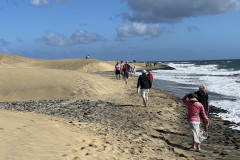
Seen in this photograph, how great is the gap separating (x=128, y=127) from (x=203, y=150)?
8.29 ft

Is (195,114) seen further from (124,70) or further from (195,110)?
(124,70)

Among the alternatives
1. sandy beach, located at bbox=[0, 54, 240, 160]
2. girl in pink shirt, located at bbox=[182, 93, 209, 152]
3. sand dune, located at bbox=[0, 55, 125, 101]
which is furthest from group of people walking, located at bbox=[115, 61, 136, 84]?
girl in pink shirt, located at bbox=[182, 93, 209, 152]

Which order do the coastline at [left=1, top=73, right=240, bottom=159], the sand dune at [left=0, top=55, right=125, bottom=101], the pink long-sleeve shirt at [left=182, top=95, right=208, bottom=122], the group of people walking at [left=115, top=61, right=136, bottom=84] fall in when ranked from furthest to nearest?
the group of people walking at [left=115, top=61, right=136, bottom=84] < the sand dune at [left=0, top=55, right=125, bottom=101] < the coastline at [left=1, top=73, right=240, bottom=159] < the pink long-sleeve shirt at [left=182, top=95, right=208, bottom=122]

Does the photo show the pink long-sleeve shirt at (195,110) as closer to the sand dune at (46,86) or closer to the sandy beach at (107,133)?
the sandy beach at (107,133)

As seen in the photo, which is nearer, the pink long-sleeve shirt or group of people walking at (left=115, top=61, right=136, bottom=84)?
the pink long-sleeve shirt

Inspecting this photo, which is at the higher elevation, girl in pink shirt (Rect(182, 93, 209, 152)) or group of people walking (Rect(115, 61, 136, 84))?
group of people walking (Rect(115, 61, 136, 84))

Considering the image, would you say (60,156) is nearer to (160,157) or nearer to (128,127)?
(160,157)

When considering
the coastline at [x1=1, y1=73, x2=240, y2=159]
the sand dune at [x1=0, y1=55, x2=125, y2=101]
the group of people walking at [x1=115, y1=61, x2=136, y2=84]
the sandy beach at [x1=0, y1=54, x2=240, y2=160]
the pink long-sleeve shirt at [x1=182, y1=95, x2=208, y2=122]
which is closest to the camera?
the sandy beach at [x1=0, y1=54, x2=240, y2=160]

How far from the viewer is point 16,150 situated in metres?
5.03

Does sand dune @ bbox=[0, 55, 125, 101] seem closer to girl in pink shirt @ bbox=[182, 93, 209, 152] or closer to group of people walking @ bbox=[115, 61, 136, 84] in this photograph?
group of people walking @ bbox=[115, 61, 136, 84]

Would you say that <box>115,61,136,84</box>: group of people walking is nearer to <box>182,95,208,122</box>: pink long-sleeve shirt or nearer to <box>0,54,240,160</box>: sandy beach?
<box>0,54,240,160</box>: sandy beach

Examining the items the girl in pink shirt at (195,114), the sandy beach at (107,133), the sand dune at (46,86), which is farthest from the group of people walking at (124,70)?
the girl in pink shirt at (195,114)

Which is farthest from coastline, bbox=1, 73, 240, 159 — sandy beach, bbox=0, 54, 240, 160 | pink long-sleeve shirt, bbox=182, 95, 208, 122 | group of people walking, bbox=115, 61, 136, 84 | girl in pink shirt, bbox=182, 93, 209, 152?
group of people walking, bbox=115, 61, 136, 84

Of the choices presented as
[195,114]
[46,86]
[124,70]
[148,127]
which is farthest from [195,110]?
[124,70]
